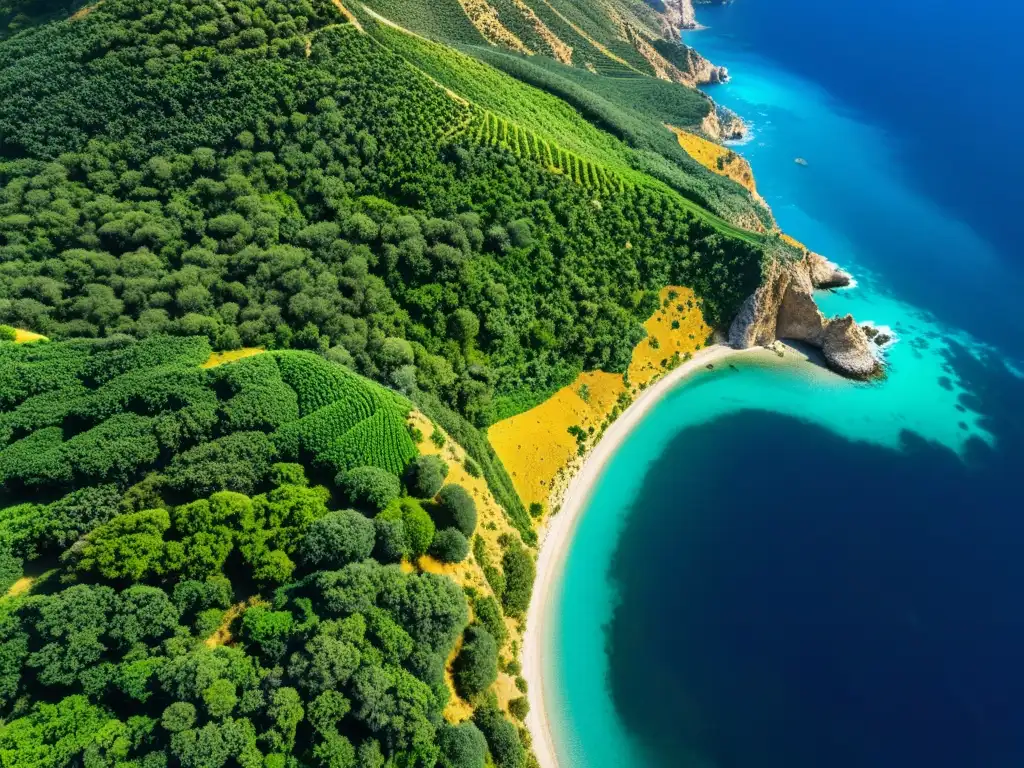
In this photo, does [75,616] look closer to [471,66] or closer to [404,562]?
[404,562]

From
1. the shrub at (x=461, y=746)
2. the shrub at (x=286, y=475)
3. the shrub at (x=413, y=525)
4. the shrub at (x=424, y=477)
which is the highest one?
the shrub at (x=424, y=477)

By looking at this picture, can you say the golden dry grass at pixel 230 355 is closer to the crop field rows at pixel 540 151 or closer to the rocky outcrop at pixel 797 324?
the crop field rows at pixel 540 151

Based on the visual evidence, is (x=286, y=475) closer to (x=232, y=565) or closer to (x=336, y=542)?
(x=232, y=565)

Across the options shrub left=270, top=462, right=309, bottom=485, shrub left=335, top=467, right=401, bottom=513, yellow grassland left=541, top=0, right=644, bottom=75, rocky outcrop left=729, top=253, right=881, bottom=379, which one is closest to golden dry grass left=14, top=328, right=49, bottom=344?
shrub left=270, top=462, right=309, bottom=485

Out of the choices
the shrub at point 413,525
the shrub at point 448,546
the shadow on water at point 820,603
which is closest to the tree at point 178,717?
the shrub at point 413,525

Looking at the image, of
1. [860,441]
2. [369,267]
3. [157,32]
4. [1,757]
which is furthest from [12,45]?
[860,441]

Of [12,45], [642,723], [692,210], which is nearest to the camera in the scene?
[642,723]
